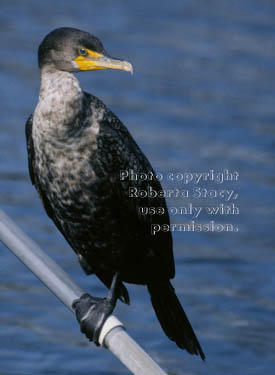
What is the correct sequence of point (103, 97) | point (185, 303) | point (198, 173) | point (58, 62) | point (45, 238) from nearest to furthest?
point (58, 62)
point (185, 303)
point (45, 238)
point (198, 173)
point (103, 97)

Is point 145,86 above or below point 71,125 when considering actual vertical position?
above

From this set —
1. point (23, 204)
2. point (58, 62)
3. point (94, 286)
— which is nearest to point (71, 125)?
point (58, 62)

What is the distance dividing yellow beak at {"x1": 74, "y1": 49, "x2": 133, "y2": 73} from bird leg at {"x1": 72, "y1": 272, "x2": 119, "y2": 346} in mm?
897

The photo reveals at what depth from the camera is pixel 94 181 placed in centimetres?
456

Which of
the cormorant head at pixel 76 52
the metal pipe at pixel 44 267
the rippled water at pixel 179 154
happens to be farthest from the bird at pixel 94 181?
the rippled water at pixel 179 154

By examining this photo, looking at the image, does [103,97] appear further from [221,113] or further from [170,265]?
[170,265]

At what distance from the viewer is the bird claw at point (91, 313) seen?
14.7ft

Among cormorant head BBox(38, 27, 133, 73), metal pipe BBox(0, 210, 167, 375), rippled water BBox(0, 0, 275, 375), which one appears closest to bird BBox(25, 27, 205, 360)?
cormorant head BBox(38, 27, 133, 73)

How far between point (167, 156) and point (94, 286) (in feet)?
6.22

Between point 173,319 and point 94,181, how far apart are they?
0.72 m

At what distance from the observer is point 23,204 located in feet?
29.0

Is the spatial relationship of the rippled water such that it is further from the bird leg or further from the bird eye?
the bird eye

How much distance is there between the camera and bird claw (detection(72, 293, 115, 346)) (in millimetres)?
4473

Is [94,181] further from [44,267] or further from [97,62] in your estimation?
[44,267]
